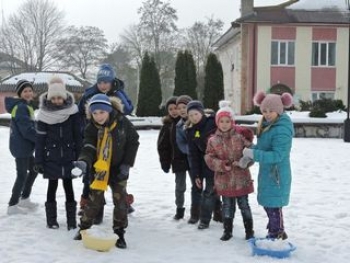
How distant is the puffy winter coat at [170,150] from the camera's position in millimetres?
6586

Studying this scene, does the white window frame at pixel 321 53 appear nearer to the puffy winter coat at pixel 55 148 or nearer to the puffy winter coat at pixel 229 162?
the puffy winter coat at pixel 229 162

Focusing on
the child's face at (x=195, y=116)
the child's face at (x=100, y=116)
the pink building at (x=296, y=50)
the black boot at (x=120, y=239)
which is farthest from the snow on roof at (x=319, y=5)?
the black boot at (x=120, y=239)

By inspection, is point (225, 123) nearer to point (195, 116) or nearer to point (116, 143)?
point (195, 116)

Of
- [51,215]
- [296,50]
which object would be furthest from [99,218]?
[296,50]

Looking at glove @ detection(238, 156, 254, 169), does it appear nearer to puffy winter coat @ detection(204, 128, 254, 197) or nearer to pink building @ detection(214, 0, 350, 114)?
puffy winter coat @ detection(204, 128, 254, 197)

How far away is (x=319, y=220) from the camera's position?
264 inches

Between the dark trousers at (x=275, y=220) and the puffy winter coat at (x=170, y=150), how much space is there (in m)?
1.41

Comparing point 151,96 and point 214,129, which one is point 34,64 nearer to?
point 151,96

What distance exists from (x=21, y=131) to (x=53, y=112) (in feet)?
3.20

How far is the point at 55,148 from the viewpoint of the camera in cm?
595

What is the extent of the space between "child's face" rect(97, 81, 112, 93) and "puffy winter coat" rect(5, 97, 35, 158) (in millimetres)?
1099

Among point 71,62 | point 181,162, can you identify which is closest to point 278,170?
point 181,162

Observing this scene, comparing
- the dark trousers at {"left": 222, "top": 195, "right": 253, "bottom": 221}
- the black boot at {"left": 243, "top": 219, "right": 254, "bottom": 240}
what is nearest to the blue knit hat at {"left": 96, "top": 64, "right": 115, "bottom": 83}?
the dark trousers at {"left": 222, "top": 195, "right": 253, "bottom": 221}

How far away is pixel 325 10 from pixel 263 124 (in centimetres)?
2699
